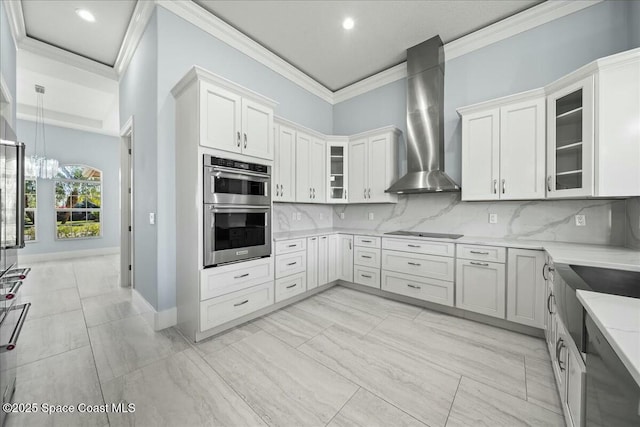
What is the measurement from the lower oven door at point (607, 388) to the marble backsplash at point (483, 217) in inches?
84.1

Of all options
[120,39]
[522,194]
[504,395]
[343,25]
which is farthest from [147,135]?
[522,194]

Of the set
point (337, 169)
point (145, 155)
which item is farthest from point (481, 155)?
point (145, 155)

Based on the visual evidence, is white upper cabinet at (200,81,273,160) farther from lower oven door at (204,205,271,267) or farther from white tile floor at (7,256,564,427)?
white tile floor at (7,256,564,427)

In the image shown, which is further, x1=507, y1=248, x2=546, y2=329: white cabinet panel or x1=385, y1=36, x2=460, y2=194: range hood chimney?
x1=385, y1=36, x2=460, y2=194: range hood chimney

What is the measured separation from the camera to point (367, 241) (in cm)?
351

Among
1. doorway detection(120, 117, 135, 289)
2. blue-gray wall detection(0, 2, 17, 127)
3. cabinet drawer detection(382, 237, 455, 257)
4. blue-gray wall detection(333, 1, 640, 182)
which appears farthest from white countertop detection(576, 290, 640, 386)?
doorway detection(120, 117, 135, 289)

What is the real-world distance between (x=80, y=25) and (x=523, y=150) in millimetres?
5185

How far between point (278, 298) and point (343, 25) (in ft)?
11.1

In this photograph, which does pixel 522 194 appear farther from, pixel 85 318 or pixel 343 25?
pixel 85 318

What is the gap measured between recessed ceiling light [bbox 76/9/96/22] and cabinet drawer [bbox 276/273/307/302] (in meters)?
3.65

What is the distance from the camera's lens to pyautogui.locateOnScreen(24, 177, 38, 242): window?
18.2 ft

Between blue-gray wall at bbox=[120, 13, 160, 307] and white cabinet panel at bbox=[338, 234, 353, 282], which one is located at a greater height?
blue-gray wall at bbox=[120, 13, 160, 307]

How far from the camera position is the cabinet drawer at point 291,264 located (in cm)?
294

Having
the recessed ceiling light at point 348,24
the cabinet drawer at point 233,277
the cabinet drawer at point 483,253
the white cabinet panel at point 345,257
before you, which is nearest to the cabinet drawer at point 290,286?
the cabinet drawer at point 233,277
